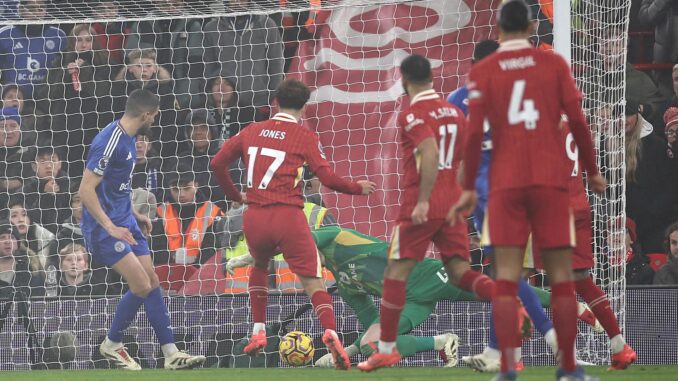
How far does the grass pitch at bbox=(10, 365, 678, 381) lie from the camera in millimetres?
7562

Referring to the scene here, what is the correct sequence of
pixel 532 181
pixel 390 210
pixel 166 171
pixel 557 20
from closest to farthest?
1. pixel 532 181
2. pixel 557 20
3. pixel 390 210
4. pixel 166 171

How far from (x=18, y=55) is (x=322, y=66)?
3207 mm

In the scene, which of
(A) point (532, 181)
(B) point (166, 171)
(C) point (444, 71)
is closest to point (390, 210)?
(C) point (444, 71)

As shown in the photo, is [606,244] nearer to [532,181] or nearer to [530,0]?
[530,0]

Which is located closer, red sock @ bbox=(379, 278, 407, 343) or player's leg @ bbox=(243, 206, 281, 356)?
red sock @ bbox=(379, 278, 407, 343)

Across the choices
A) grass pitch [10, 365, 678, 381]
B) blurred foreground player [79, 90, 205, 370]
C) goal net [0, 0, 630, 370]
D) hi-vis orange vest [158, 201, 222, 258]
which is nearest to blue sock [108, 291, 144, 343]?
blurred foreground player [79, 90, 205, 370]

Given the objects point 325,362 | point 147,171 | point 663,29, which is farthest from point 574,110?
point 147,171

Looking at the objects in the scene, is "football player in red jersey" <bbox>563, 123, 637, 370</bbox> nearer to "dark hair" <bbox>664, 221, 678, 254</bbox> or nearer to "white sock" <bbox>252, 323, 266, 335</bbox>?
"white sock" <bbox>252, 323, 266, 335</bbox>

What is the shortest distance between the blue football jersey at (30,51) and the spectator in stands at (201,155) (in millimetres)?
1682

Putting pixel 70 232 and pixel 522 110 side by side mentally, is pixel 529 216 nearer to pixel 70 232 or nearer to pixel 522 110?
pixel 522 110

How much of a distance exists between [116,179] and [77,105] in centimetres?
272

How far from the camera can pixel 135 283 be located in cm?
923

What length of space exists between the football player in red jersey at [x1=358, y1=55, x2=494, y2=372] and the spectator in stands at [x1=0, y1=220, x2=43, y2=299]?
4846 mm

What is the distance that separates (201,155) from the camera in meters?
11.5
